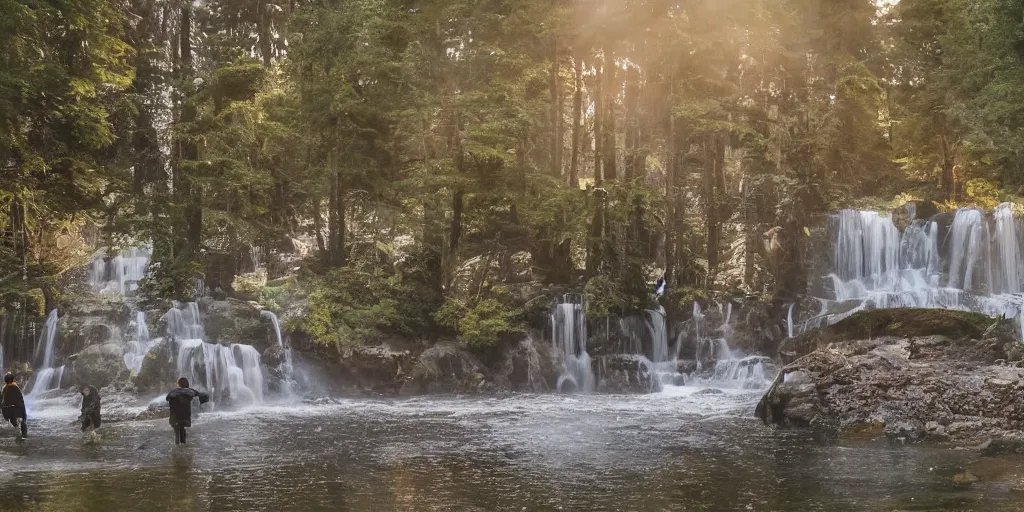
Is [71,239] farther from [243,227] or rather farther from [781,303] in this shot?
[781,303]

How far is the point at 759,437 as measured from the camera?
17219mm

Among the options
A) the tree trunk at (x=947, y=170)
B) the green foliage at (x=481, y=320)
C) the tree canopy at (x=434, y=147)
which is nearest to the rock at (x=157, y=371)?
the tree canopy at (x=434, y=147)

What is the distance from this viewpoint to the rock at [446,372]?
27.6m

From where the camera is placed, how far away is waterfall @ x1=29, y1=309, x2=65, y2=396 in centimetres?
2528

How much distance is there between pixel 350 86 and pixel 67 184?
1126 cm

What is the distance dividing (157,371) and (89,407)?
28.6 feet

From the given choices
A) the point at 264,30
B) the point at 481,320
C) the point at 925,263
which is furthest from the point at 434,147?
the point at 925,263

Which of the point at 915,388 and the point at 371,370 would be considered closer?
the point at 915,388

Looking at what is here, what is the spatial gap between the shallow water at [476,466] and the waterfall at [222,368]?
11.6 feet

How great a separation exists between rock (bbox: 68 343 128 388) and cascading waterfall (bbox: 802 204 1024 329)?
23706 millimetres

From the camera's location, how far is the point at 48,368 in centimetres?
2591

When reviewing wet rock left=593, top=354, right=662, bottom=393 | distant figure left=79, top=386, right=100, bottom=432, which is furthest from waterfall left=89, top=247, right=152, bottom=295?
wet rock left=593, top=354, right=662, bottom=393

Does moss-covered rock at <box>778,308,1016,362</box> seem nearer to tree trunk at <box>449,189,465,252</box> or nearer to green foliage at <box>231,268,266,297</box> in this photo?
tree trunk at <box>449,189,465,252</box>

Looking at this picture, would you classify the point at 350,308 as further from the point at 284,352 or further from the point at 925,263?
the point at 925,263
